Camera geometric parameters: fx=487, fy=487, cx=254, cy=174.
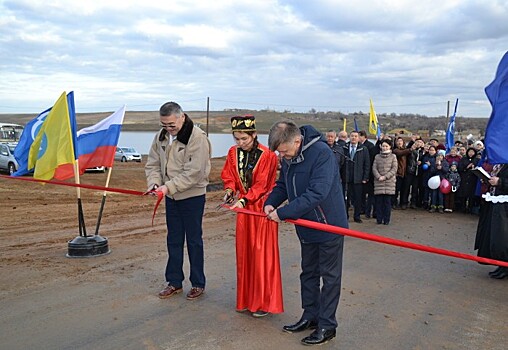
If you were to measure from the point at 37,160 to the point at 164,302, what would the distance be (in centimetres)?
302

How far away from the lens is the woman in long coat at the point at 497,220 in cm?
622

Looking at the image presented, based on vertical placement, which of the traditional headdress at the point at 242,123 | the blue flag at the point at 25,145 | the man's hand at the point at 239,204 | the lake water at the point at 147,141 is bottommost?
the lake water at the point at 147,141

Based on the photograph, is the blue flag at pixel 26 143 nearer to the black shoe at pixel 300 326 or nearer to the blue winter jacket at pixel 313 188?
the blue winter jacket at pixel 313 188

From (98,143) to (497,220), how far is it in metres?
5.56

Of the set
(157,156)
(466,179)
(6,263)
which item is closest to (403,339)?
(157,156)

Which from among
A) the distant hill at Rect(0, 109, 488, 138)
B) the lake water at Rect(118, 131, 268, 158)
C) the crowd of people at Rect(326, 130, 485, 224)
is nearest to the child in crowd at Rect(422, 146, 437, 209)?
the crowd of people at Rect(326, 130, 485, 224)

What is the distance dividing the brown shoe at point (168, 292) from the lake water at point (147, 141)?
102ft

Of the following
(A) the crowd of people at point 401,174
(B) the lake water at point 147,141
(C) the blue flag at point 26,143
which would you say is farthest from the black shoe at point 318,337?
(B) the lake water at point 147,141

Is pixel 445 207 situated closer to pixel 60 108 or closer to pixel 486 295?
pixel 486 295

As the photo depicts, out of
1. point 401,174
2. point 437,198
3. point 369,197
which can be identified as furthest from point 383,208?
point 437,198

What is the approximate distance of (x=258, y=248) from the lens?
4.88m

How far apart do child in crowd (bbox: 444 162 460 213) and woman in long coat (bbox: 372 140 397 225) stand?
224 cm

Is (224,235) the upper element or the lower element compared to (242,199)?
lower

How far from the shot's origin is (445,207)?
1234 cm
